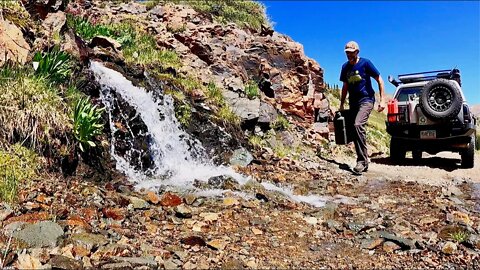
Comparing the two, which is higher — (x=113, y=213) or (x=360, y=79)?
(x=360, y=79)

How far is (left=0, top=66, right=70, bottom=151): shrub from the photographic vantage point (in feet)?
17.6

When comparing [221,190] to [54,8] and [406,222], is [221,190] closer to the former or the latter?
[406,222]

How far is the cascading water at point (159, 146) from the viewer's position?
694 centimetres

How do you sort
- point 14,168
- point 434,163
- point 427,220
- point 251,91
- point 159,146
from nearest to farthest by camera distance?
point 14,168 → point 427,220 → point 159,146 → point 434,163 → point 251,91

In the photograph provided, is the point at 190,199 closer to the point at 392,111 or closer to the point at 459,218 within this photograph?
the point at 459,218

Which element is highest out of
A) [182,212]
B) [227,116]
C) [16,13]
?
[16,13]

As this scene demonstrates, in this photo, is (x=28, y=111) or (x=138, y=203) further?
(x=28, y=111)

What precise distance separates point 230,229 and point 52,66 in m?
4.08

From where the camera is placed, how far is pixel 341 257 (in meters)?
3.89

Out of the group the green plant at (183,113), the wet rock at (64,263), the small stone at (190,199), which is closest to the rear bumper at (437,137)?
the green plant at (183,113)

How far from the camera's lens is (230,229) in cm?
457

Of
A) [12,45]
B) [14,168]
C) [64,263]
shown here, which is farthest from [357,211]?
[12,45]

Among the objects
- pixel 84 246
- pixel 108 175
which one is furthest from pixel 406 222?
pixel 108 175

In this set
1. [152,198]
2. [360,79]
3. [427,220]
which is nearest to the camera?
[427,220]
